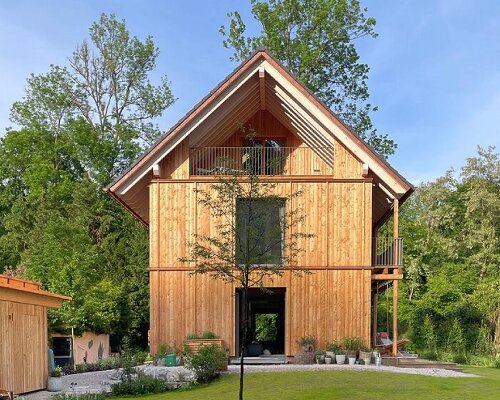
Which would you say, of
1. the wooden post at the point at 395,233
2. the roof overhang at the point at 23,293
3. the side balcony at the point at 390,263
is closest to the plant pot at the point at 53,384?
the roof overhang at the point at 23,293

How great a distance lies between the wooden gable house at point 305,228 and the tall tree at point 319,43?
16.1 metres

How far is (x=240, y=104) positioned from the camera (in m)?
22.3

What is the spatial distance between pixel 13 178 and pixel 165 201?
2796 centimetres

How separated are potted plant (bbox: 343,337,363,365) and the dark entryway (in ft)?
8.76

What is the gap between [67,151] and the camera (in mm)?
44000

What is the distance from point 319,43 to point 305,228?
19044mm

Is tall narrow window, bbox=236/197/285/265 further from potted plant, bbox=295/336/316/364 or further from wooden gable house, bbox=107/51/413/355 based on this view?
potted plant, bbox=295/336/316/364

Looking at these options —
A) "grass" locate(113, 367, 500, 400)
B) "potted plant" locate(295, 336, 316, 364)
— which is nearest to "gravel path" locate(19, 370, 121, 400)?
"grass" locate(113, 367, 500, 400)

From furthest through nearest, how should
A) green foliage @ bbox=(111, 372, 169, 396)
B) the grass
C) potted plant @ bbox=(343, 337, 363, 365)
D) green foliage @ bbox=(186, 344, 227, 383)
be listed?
potted plant @ bbox=(343, 337, 363, 365) → green foliage @ bbox=(186, 344, 227, 383) → green foliage @ bbox=(111, 372, 169, 396) → the grass

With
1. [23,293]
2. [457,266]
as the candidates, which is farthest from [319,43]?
[23,293]

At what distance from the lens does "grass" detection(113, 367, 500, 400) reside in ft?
44.7

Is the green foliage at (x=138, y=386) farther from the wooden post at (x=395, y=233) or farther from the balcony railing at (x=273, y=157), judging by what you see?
the wooden post at (x=395, y=233)

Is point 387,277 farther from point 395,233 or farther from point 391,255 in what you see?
point 395,233

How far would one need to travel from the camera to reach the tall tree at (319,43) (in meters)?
37.4
